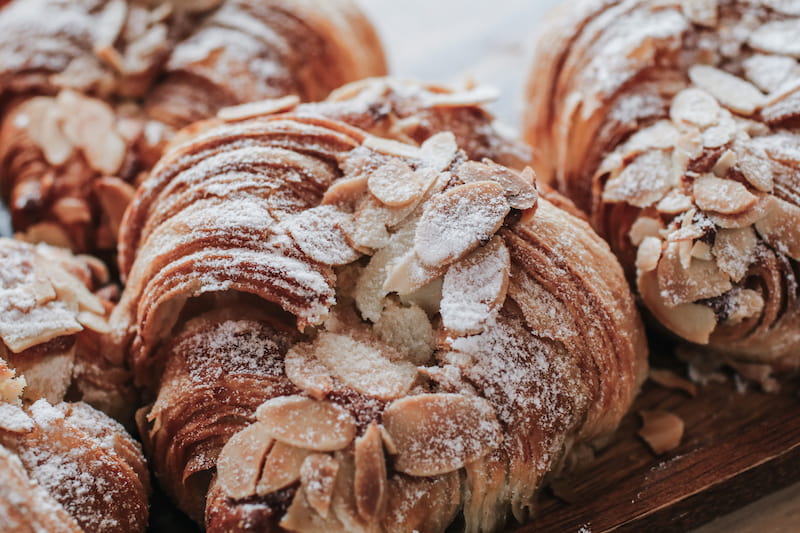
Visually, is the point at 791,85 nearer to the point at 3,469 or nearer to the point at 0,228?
the point at 3,469

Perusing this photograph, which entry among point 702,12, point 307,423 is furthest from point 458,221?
point 702,12

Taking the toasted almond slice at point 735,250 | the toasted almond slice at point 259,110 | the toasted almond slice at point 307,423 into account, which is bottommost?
the toasted almond slice at point 307,423

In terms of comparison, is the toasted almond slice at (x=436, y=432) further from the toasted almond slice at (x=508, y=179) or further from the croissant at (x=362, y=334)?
the toasted almond slice at (x=508, y=179)

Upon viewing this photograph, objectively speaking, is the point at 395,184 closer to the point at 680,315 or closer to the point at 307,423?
the point at 307,423

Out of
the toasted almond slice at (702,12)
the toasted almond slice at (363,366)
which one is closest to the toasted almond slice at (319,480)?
the toasted almond slice at (363,366)

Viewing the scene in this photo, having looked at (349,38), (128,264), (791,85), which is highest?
(791,85)

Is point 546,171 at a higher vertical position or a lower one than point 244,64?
lower

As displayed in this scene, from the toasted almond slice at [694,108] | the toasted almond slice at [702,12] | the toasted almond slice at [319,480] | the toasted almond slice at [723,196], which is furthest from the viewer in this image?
the toasted almond slice at [702,12]

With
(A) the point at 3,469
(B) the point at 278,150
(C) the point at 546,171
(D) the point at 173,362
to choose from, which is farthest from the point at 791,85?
(A) the point at 3,469
